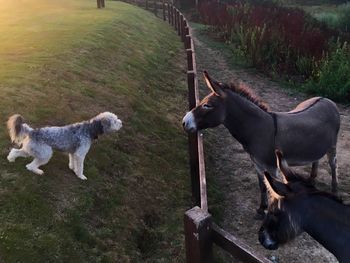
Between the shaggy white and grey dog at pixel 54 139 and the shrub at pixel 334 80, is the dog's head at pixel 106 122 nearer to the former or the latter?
the shaggy white and grey dog at pixel 54 139

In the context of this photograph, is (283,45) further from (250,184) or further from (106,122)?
(106,122)

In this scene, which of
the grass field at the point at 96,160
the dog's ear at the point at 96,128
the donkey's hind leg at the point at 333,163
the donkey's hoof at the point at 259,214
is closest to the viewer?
the grass field at the point at 96,160

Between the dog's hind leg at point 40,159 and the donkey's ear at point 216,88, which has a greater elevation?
the donkey's ear at point 216,88

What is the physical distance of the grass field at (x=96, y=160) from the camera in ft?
18.9

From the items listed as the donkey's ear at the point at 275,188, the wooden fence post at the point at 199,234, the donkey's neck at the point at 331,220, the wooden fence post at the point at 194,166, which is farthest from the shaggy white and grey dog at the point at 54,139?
the donkey's neck at the point at 331,220

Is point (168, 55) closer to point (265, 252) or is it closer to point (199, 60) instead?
point (199, 60)

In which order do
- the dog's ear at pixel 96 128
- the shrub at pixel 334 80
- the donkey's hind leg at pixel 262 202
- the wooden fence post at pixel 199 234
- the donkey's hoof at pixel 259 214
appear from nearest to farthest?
the wooden fence post at pixel 199 234, the dog's ear at pixel 96 128, the donkey's hind leg at pixel 262 202, the donkey's hoof at pixel 259 214, the shrub at pixel 334 80

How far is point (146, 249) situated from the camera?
632 cm

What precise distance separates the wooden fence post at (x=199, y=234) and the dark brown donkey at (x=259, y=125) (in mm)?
2887

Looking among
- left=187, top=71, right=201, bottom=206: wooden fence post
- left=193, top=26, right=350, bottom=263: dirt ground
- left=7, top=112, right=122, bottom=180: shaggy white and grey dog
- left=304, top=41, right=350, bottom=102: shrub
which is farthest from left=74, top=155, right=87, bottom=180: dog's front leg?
left=304, top=41, right=350, bottom=102: shrub

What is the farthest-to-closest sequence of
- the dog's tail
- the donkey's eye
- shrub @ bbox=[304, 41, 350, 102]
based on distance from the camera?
shrub @ bbox=[304, 41, 350, 102], the donkey's eye, the dog's tail

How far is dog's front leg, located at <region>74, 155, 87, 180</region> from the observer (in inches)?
262

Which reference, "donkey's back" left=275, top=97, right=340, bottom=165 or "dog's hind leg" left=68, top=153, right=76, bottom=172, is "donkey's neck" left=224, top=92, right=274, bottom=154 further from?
"dog's hind leg" left=68, top=153, right=76, bottom=172

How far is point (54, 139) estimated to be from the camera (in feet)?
21.1
